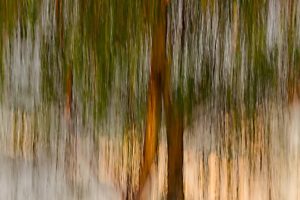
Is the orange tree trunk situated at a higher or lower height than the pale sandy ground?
higher

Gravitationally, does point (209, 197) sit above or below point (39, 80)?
below

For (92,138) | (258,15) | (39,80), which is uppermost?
(258,15)

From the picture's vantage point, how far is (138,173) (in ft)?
3.76

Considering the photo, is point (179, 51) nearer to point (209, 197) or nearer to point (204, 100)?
point (204, 100)

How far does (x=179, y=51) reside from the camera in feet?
3.67

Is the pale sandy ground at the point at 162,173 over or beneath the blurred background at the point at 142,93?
beneath

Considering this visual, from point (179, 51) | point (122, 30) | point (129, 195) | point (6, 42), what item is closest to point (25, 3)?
point (6, 42)

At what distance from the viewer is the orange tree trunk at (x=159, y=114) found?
1.12m

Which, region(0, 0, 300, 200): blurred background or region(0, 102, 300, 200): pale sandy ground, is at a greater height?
region(0, 0, 300, 200): blurred background

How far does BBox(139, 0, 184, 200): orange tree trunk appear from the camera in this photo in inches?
44.0

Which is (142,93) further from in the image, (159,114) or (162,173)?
(162,173)

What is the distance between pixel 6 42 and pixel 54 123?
0.18 meters

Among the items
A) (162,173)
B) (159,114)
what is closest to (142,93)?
(159,114)

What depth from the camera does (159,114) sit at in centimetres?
112
